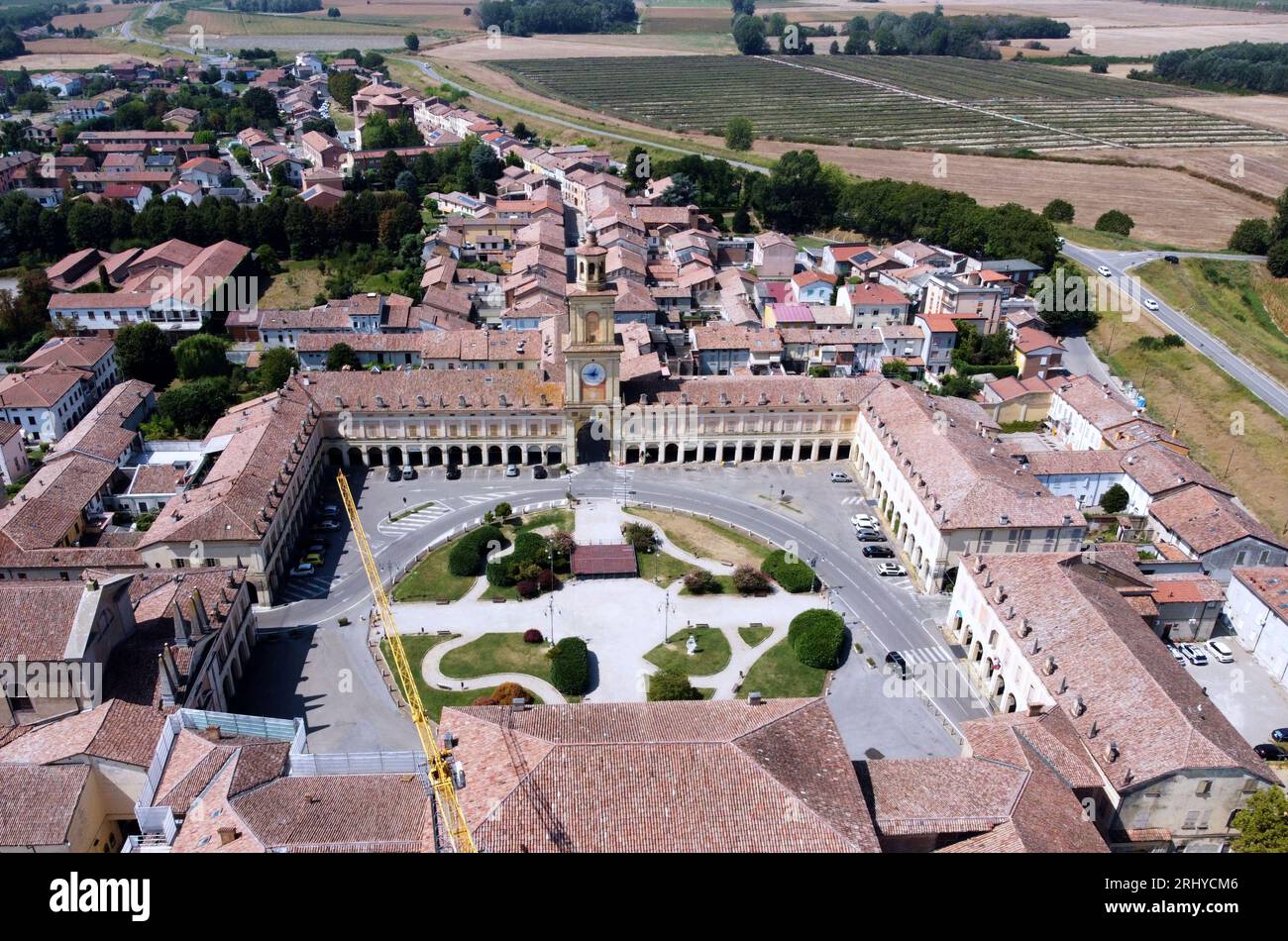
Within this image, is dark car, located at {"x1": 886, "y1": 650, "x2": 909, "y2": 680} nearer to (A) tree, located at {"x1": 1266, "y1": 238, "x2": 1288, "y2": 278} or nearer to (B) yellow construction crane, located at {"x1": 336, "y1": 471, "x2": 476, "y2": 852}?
(B) yellow construction crane, located at {"x1": 336, "y1": 471, "x2": 476, "y2": 852}

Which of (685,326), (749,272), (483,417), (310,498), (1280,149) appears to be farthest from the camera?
(1280,149)

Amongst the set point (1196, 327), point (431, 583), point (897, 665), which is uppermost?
point (1196, 327)

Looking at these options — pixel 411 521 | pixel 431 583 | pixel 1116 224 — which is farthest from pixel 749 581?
pixel 1116 224

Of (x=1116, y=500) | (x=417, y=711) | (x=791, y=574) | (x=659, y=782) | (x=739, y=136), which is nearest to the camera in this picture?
(x=659, y=782)

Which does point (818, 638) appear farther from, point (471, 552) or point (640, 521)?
point (471, 552)

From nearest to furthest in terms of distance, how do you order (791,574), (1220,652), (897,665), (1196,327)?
(897,665), (1220,652), (791,574), (1196,327)

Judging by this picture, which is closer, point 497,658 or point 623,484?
point 497,658

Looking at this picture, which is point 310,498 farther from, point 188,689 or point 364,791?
point 364,791

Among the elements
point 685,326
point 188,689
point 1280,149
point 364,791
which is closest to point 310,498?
point 188,689
